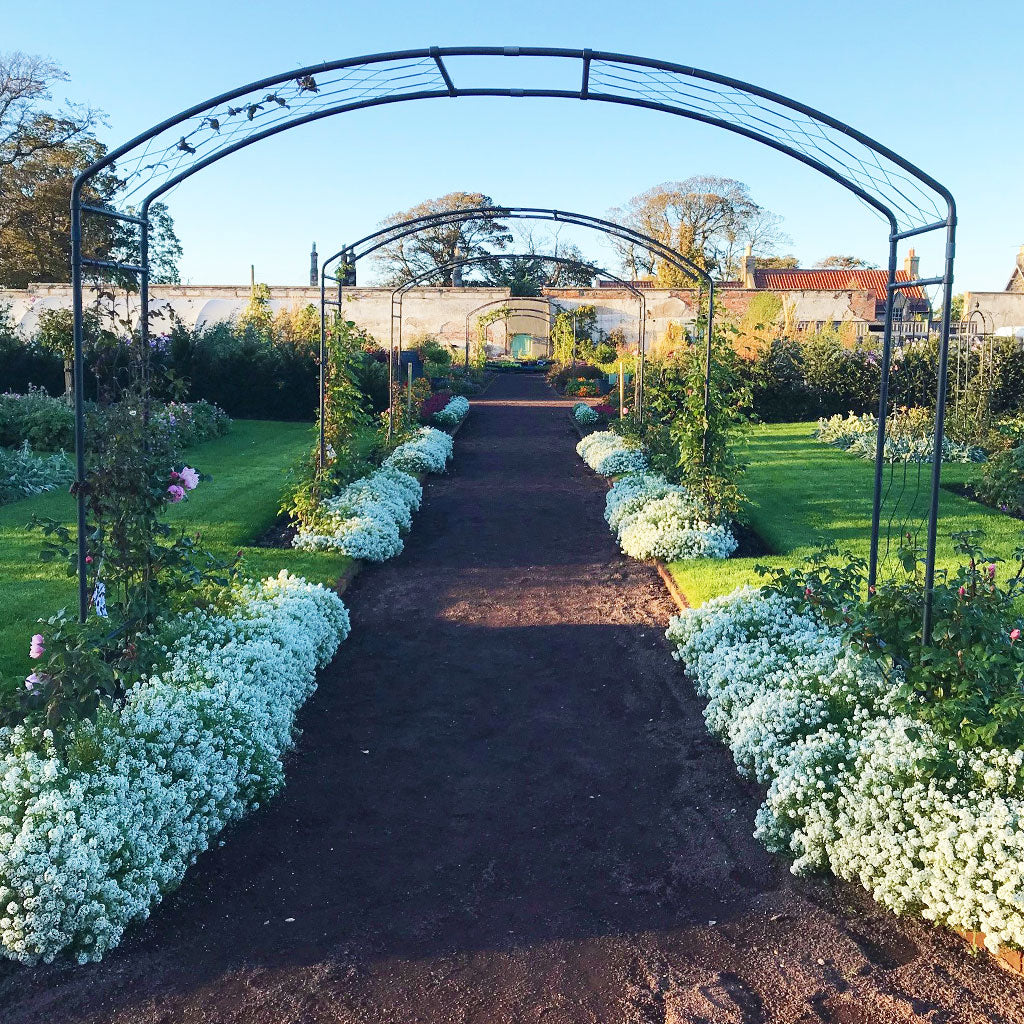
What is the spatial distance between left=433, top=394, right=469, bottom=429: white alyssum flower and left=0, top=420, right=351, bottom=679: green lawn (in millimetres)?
4500

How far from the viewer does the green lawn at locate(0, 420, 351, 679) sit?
6.02m

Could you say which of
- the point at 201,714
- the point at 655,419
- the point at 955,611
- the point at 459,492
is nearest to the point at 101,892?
the point at 201,714

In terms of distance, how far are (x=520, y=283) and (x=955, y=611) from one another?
38.9 meters

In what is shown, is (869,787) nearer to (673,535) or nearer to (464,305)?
(673,535)

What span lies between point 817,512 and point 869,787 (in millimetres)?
7020

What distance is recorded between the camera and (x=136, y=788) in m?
3.38

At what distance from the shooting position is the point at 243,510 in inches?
383

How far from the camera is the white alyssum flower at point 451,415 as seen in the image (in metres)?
18.9

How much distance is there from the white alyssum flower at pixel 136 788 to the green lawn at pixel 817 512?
136 inches

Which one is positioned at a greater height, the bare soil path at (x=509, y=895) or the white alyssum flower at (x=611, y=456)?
the white alyssum flower at (x=611, y=456)

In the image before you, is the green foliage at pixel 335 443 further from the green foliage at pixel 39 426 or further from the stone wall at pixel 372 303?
the stone wall at pixel 372 303

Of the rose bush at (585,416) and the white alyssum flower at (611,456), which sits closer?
the white alyssum flower at (611,456)

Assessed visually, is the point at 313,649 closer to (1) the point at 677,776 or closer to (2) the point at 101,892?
(1) the point at 677,776

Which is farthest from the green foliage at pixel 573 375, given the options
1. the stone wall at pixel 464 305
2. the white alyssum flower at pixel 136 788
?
the white alyssum flower at pixel 136 788
